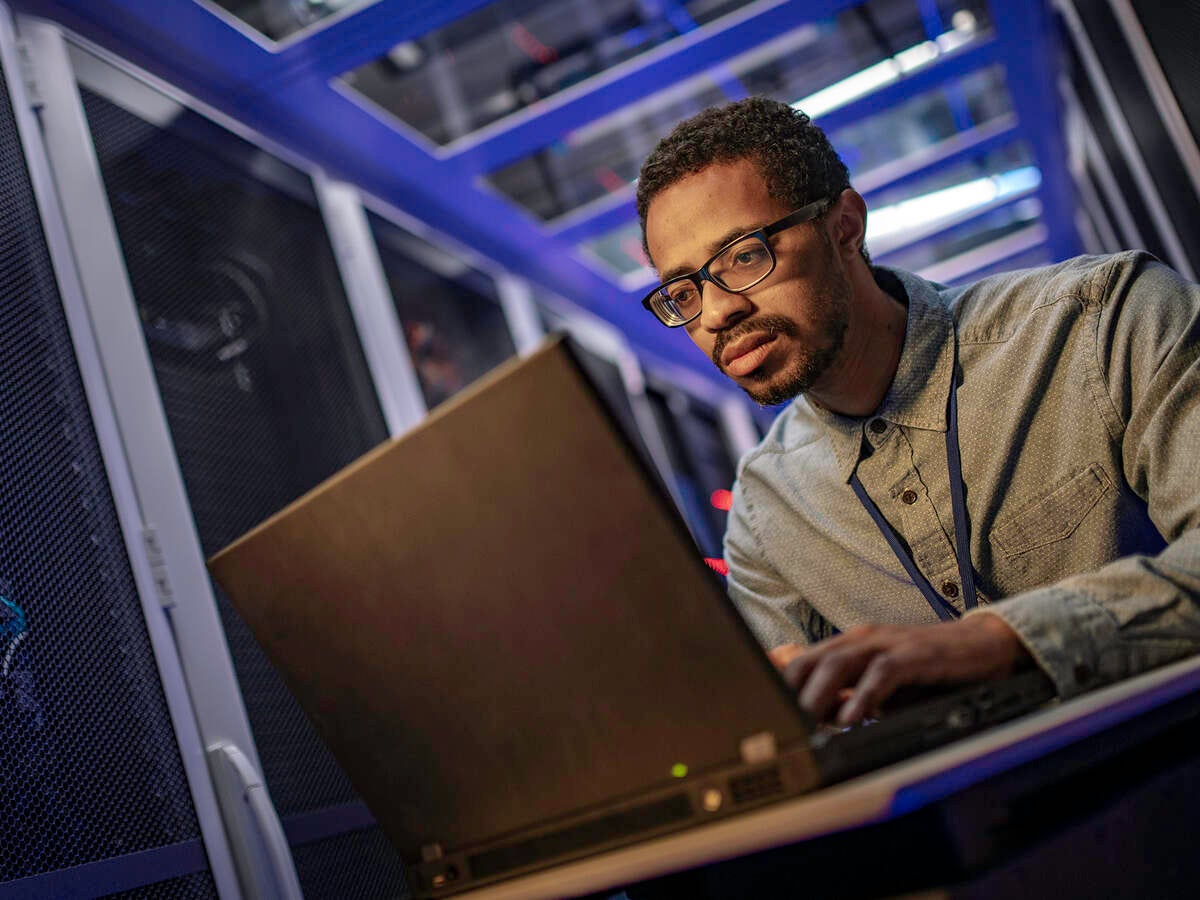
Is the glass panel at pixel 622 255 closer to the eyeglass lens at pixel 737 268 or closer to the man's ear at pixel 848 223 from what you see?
the man's ear at pixel 848 223

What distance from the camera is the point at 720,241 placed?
1525mm

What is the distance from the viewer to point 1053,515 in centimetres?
138

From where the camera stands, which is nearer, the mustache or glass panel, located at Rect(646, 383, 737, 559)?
the mustache

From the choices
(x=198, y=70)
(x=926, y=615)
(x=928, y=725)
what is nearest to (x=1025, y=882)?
(x=928, y=725)

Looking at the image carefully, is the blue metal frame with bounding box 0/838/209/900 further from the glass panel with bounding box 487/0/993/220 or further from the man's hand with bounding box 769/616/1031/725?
the glass panel with bounding box 487/0/993/220

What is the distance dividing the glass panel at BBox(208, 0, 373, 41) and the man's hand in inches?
90.9

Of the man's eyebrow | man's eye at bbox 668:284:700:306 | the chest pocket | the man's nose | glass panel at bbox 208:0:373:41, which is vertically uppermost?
glass panel at bbox 208:0:373:41

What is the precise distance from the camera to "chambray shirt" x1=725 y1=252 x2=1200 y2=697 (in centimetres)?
125

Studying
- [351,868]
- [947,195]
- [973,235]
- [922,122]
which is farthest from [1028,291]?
[973,235]

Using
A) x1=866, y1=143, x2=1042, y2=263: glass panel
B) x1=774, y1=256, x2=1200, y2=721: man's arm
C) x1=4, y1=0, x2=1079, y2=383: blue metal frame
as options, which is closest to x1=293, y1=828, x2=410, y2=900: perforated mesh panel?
x1=774, y1=256, x2=1200, y2=721: man's arm

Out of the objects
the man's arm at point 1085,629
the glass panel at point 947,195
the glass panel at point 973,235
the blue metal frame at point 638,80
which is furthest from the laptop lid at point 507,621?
the glass panel at point 973,235

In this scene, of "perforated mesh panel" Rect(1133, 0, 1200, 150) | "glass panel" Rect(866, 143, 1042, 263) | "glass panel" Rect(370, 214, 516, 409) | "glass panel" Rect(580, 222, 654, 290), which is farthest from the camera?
"glass panel" Rect(866, 143, 1042, 263)

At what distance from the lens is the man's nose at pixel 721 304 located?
1526mm

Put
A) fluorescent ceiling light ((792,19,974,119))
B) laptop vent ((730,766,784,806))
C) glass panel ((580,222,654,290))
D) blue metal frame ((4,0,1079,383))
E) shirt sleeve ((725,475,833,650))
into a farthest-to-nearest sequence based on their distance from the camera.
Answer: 1. glass panel ((580,222,654,290))
2. fluorescent ceiling light ((792,19,974,119))
3. blue metal frame ((4,0,1079,383))
4. shirt sleeve ((725,475,833,650))
5. laptop vent ((730,766,784,806))
